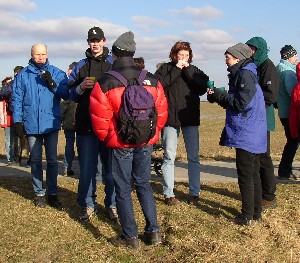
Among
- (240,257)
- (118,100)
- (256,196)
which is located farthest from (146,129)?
(256,196)

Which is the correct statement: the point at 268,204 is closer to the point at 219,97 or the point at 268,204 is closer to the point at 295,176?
the point at 219,97

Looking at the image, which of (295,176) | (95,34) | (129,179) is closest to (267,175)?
(295,176)

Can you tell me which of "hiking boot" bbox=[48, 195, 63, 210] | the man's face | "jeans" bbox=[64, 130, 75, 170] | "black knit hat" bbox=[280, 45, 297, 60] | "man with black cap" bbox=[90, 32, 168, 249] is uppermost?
"black knit hat" bbox=[280, 45, 297, 60]

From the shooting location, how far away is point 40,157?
6.74 m

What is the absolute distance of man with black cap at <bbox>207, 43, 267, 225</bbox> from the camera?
5.24 m

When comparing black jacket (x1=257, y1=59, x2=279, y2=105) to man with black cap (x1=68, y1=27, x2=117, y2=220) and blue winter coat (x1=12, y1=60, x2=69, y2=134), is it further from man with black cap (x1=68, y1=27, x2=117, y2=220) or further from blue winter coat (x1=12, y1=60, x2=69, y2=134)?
blue winter coat (x1=12, y1=60, x2=69, y2=134)

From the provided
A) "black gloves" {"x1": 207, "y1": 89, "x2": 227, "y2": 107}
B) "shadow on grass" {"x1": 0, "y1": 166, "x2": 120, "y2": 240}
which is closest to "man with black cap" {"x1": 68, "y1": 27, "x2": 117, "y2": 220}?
"shadow on grass" {"x1": 0, "y1": 166, "x2": 120, "y2": 240}

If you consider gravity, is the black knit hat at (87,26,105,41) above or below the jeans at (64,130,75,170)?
above

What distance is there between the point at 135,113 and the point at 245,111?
4.81 feet

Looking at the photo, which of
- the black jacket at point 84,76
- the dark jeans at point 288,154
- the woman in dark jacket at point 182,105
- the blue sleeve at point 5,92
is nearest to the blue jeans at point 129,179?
the black jacket at point 84,76

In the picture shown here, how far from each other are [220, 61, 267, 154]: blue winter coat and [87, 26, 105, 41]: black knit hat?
1630 millimetres

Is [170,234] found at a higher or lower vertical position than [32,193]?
higher

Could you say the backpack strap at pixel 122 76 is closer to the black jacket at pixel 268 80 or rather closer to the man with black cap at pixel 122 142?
the man with black cap at pixel 122 142

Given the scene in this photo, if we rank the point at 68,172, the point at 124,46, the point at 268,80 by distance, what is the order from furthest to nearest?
the point at 68,172 → the point at 268,80 → the point at 124,46
